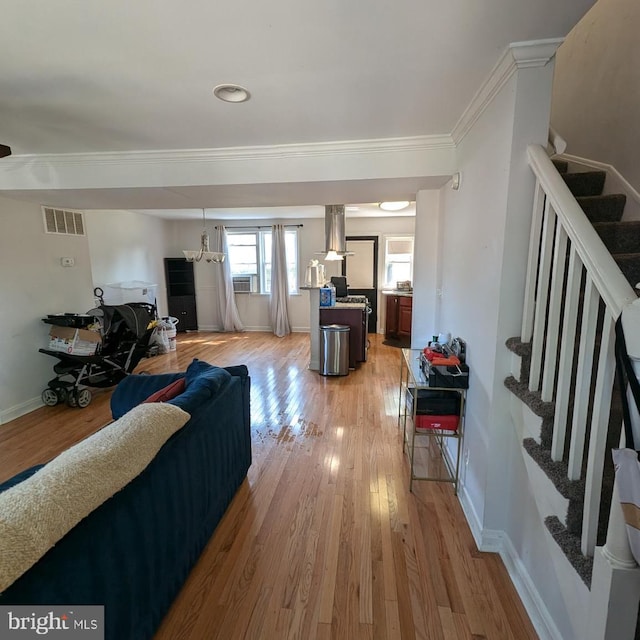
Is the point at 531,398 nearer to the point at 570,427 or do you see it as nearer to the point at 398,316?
the point at 570,427

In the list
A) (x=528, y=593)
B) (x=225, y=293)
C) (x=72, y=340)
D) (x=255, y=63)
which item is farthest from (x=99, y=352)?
(x=528, y=593)

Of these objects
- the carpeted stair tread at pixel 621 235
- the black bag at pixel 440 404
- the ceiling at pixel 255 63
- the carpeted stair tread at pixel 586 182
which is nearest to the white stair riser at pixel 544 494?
the black bag at pixel 440 404

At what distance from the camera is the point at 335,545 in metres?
Result: 1.79

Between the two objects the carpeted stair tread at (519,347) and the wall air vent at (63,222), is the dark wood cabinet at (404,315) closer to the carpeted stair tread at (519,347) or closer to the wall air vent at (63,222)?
the carpeted stair tread at (519,347)

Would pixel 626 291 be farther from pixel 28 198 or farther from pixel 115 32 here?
pixel 28 198

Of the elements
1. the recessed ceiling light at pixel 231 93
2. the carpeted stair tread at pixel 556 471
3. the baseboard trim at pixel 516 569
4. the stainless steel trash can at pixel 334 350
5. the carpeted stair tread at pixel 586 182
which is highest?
the recessed ceiling light at pixel 231 93

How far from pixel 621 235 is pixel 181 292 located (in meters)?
7.37

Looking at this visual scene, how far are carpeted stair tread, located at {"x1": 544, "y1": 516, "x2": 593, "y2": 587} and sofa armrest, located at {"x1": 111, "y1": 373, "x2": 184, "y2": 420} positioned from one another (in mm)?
2224

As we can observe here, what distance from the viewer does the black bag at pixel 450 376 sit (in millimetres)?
2023

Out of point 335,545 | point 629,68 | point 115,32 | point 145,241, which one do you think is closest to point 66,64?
point 115,32

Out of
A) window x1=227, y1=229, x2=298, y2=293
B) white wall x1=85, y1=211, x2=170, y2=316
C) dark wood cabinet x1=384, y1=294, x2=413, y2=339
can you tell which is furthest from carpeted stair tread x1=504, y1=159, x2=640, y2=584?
white wall x1=85, y1=211, x2=170, y2=316

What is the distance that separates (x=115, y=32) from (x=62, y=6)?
0.55 ft

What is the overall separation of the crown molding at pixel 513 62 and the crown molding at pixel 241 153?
60cm

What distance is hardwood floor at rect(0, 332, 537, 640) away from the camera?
1.40 metres
